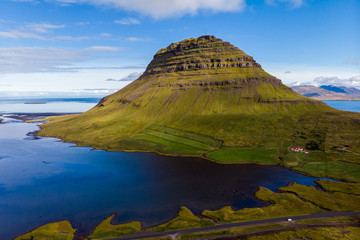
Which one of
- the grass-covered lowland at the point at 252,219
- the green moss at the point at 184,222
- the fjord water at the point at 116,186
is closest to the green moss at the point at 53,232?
the grass-covered lowland at the point at 252,219

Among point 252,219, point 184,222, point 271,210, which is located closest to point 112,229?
point 184,222

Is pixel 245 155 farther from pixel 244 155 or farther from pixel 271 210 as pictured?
pixel 271 210

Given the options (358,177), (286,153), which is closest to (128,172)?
(286,153)

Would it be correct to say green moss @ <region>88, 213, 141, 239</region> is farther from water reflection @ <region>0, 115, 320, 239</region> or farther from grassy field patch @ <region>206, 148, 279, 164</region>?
grassy field patch @ <region>206, 148, 279, 164</region>

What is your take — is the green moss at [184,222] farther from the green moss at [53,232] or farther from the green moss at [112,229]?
the green moss at [53,232]

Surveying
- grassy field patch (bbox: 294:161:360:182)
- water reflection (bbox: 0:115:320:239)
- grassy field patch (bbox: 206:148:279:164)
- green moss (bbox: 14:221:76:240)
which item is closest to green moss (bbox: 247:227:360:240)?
water reflection (bbox: 0:115:320:239)
